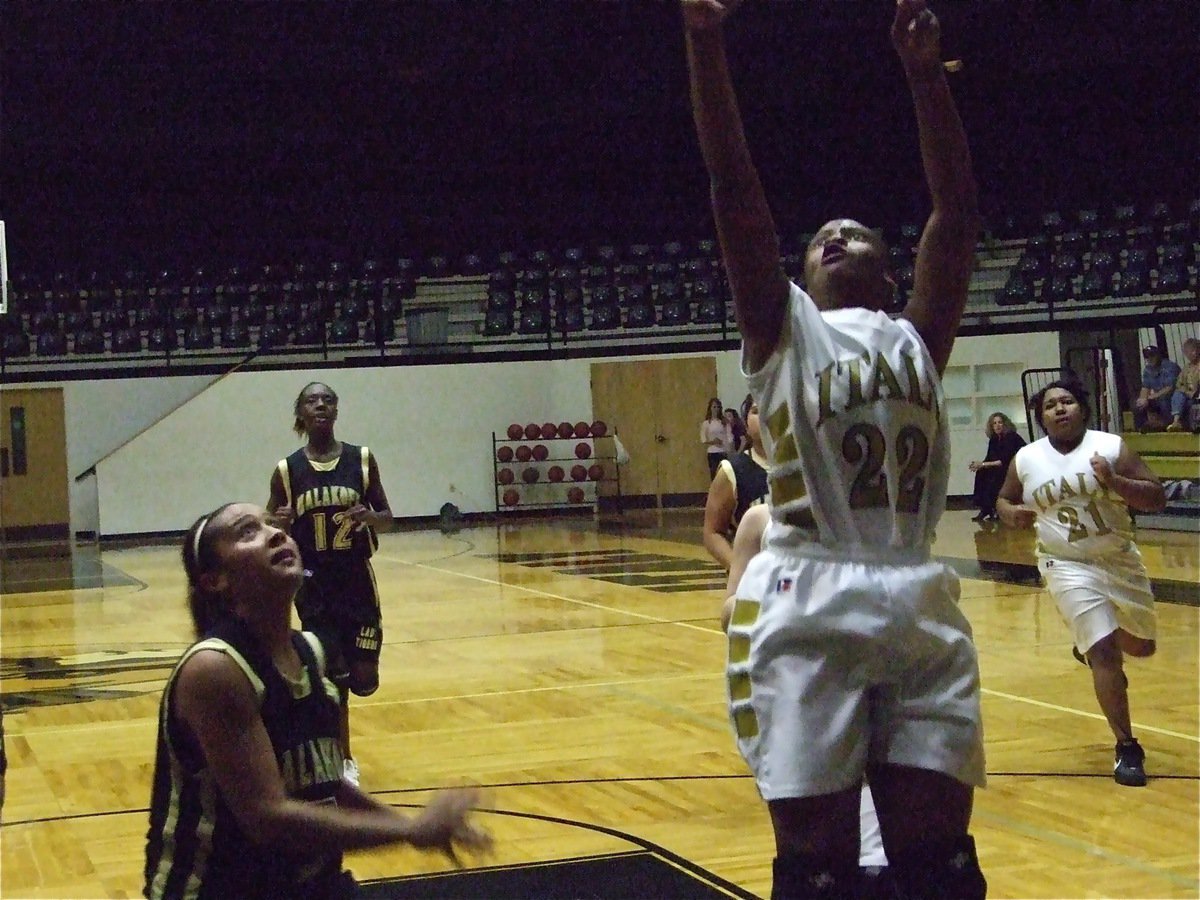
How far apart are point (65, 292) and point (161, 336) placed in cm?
200

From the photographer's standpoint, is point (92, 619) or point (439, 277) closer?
point (92, 619)

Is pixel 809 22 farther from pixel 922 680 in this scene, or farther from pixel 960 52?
pixel 922 680

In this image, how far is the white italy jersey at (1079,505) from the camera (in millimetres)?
6727

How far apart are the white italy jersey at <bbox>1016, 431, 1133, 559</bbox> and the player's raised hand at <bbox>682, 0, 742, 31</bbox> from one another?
4.49 metres

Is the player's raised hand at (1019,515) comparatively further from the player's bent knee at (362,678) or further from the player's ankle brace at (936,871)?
the player's ankle brace at (936,871)

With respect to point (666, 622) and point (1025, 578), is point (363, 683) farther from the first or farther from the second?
point (1025, 578)

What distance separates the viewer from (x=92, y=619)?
46.5 feet

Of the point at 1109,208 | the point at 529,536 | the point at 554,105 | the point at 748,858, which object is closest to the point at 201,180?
the point at 554,105

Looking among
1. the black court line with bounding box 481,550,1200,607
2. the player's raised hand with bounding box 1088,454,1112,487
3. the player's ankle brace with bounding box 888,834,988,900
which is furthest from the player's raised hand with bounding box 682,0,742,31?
the black court line with bounding box 481,550,1200,607

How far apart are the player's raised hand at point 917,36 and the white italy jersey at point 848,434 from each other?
537 mm

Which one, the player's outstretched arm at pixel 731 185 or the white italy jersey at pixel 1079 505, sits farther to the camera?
the white italy jersey at pixel 1079 505

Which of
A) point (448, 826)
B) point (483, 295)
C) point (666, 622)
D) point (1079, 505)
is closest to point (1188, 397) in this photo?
point (666, 622)

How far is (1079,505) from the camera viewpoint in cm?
676

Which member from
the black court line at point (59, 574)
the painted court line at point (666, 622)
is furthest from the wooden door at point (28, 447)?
the painted court line at point (666, 622)
